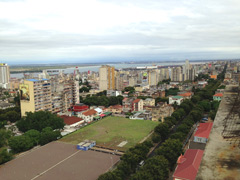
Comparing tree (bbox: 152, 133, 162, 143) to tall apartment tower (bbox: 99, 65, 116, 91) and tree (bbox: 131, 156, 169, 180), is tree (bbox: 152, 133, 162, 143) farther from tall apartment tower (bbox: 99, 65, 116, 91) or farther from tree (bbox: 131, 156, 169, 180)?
tall apartment tower (bbox: 99, 65, 116, 91)

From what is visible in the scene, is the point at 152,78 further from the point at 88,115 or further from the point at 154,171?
the point at 154,171

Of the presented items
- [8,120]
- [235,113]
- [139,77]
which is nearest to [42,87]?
[8,120]

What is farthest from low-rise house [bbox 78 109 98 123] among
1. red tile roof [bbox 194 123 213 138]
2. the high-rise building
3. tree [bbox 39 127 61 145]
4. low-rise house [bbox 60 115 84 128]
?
red tile roof [bbox 194 123 213 138]

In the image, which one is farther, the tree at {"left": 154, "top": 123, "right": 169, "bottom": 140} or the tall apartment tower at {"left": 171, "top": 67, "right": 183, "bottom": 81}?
the tall apartment tower at {"left": 171, "top": 67, "right": 183, "bottom": 81}

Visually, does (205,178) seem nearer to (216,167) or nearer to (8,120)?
(216,167)

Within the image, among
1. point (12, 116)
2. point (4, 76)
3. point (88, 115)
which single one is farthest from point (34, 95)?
point (4, 76)
